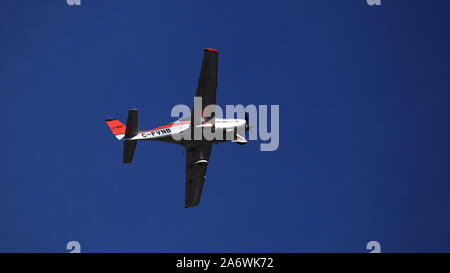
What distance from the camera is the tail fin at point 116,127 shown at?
42.3 m

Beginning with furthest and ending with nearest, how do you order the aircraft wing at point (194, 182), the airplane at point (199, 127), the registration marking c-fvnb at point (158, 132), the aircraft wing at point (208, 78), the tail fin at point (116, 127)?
the aircraft wing at point (194, 182) → the tail fin at point (116, 127) → the registration marking c-fvnb at point (158, 132) → the airplane at point (199, 127) → the aircraft wing at point (208, 78)

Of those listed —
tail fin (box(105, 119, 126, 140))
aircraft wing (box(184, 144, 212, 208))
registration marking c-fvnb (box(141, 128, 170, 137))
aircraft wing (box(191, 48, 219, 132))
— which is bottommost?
aircraft wing (box(184, 144, 212, 208))

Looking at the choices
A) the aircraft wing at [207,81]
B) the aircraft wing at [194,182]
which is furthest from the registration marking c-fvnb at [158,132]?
the aircraft wing at [194,182]

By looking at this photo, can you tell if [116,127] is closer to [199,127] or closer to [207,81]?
[199,127]

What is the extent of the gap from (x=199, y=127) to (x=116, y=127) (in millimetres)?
6434

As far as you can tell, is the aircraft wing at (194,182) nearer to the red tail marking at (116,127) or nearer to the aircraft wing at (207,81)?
the aircraft wing at (207,81)

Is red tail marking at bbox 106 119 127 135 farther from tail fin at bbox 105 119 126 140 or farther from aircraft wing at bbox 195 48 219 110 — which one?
aircraft wing at bbox 195 48 219 110

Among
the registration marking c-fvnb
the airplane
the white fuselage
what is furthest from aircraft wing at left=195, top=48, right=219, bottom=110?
the registration marking c-fvnb

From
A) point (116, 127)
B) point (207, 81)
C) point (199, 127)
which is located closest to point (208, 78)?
point (207, 81)

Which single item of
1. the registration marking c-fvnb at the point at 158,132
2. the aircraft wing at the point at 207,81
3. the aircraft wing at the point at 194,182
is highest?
the aircraft wing at the point at 207,81

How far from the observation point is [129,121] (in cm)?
3884

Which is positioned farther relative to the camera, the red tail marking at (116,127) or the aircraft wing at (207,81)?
the red tail marking at (116,127)

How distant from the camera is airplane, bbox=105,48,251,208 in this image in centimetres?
3853
